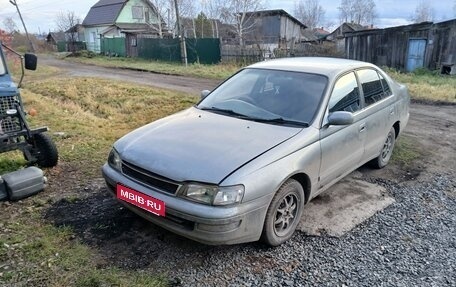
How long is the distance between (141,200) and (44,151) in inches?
106

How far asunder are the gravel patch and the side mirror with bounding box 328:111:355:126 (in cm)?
107

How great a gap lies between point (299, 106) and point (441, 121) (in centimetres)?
604

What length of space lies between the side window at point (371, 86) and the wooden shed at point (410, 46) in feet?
49.3

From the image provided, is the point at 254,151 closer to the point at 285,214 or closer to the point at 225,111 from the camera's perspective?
the point at 285,214

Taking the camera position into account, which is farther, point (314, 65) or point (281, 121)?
point (314, 65)

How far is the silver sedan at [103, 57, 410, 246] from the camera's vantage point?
2.82 metres

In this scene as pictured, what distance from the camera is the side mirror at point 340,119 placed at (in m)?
3.53

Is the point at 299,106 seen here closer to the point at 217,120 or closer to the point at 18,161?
the point at 217,120

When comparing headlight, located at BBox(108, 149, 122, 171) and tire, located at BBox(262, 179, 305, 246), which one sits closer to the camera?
tire, located at BBox(262, 179, 305, 246)

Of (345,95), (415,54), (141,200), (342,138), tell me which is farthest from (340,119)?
(415,54)

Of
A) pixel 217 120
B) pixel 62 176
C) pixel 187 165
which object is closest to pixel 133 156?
pixel 187 165

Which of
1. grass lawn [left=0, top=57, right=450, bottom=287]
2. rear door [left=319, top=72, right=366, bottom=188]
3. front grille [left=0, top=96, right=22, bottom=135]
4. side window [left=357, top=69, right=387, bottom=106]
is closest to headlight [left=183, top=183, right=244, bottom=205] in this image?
grass lawn [left=0, top=57, right=450, bottom=287]

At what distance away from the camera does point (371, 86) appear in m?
4.68

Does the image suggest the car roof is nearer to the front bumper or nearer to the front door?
the front bumper
